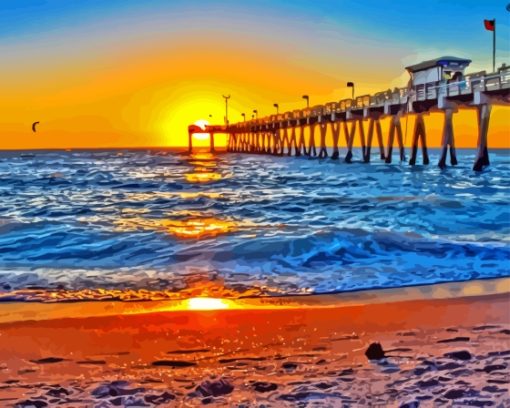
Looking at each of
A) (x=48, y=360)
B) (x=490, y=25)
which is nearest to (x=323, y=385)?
(x=48, y=360)

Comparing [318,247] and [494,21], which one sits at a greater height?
[494,21]

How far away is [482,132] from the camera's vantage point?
29062 mm

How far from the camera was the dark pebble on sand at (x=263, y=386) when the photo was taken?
3.25 meters

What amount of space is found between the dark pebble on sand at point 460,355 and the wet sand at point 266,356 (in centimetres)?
1

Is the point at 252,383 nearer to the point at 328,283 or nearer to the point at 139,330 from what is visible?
the point at 139,330

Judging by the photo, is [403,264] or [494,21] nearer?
[403,264]

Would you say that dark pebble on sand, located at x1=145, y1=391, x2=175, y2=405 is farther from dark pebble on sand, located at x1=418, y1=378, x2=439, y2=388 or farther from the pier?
the pier

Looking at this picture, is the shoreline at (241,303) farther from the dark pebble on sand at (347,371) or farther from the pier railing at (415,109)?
the pier railing at (415,109)

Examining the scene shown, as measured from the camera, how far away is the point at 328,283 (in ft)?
22.4

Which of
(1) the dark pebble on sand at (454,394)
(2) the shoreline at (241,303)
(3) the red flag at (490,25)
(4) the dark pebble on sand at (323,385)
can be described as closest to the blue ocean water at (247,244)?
(2) the shoreline at (241,303)

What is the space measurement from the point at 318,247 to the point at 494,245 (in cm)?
Answer: 265

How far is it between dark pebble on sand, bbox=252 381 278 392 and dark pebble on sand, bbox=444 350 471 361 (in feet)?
3.83

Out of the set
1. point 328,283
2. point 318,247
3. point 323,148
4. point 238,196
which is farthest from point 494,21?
point 328,283

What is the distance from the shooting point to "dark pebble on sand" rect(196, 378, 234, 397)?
127 inches
